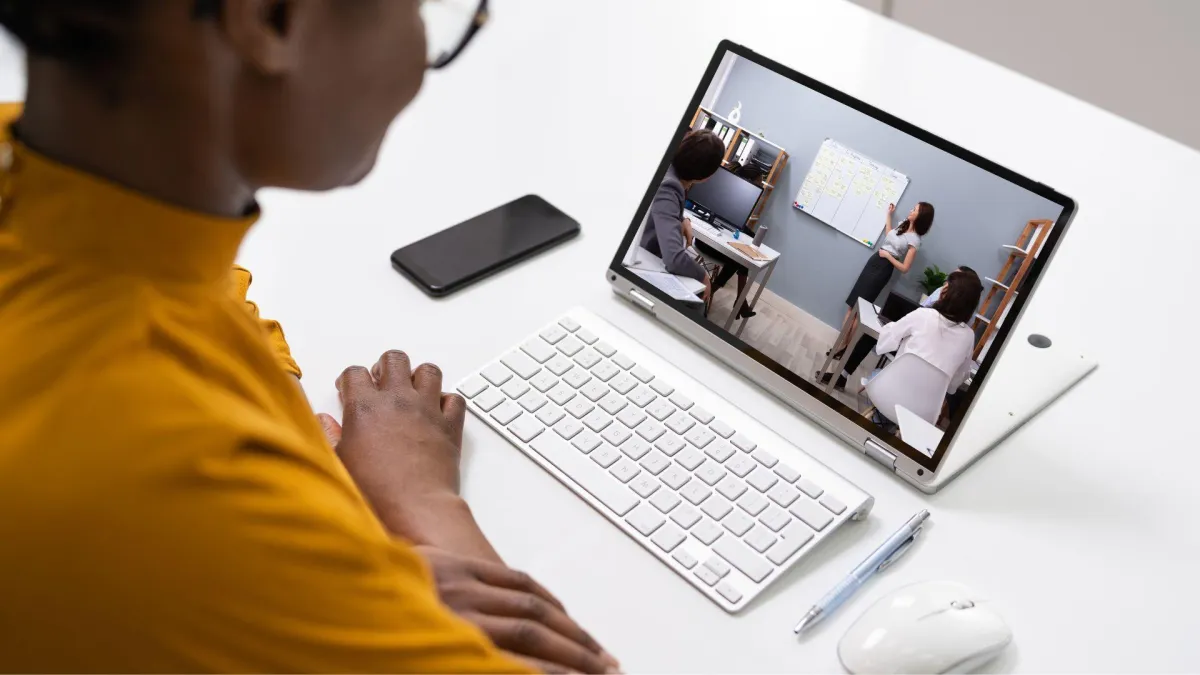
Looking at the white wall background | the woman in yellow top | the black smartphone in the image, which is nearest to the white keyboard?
the black smartphone

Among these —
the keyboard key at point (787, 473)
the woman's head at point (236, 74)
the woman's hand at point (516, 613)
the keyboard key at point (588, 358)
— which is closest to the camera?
the woman's head at point (236, 74)

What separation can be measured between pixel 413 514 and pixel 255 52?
0.43 metres

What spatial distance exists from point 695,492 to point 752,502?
0.16ft

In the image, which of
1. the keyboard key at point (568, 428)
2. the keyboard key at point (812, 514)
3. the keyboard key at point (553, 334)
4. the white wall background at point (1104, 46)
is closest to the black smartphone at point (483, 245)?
the keyboard key at point (553, 334)

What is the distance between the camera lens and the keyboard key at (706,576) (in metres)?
0.84

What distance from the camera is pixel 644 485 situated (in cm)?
92

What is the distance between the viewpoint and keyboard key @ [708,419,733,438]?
0.97 metres

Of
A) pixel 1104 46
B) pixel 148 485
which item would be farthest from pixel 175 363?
pixel 1104 46

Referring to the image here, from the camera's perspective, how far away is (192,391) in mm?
537

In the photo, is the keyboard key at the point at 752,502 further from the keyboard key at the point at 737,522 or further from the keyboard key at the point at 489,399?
the keyboard key at the point at 489,399

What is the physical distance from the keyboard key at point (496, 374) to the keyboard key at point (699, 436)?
0.59 ft

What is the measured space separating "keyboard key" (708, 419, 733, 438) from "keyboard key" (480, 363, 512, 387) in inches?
7.7

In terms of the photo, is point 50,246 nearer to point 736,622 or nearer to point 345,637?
point 345,637

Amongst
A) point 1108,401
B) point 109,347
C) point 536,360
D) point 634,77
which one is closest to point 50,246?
point 109,347
